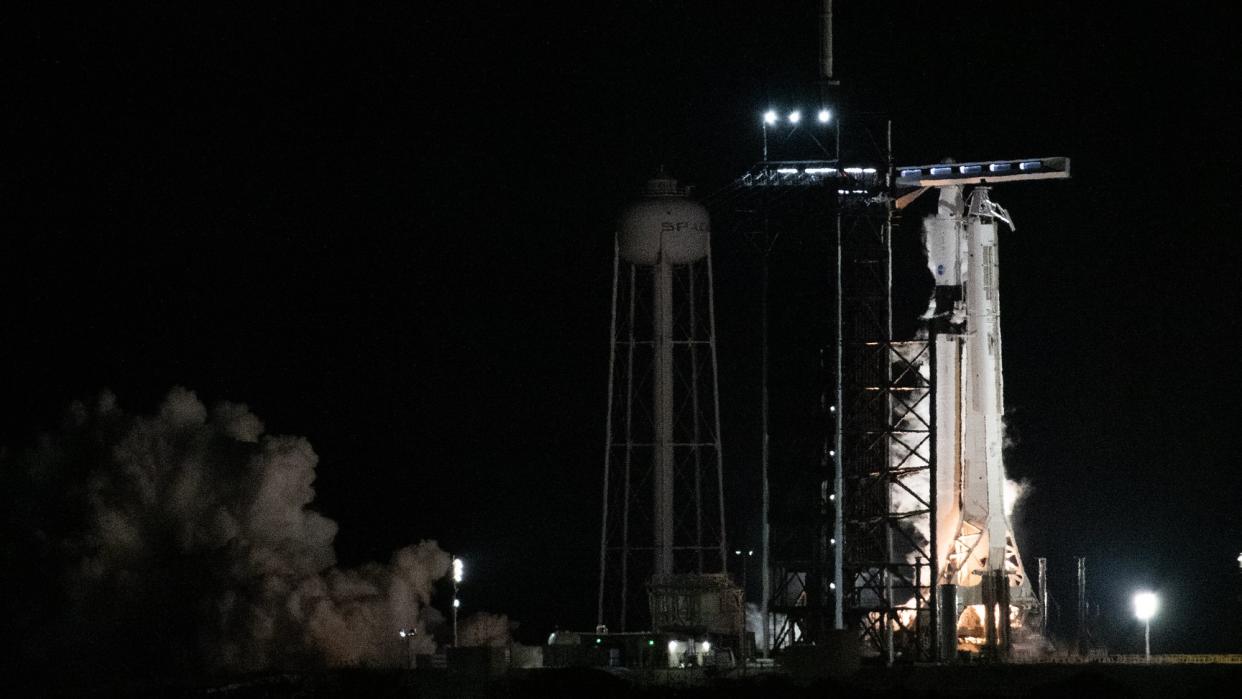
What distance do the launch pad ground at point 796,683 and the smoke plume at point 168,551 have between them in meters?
5.04

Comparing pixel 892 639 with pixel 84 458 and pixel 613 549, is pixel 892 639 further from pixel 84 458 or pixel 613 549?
pixel 84 458

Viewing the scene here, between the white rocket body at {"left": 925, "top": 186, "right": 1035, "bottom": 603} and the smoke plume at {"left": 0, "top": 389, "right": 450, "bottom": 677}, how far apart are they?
14976 mm

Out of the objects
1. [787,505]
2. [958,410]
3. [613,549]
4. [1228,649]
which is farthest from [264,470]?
[1228,649]

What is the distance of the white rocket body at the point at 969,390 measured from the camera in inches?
2618

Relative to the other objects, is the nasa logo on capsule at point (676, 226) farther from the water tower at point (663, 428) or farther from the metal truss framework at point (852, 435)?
the metal truss framework at point (852, 435)

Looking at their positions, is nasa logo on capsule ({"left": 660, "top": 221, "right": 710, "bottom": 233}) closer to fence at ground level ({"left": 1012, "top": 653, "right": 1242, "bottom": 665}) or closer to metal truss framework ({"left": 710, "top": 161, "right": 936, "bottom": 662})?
metal truss framework ({"left": 710, "top": 161, "right": 936, "bottom": 662})

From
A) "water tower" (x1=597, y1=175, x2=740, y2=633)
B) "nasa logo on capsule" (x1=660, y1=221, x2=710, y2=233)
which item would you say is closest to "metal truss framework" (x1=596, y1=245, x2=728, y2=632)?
"water tower" (x1=597, y1=175, x2=740, y2=633)

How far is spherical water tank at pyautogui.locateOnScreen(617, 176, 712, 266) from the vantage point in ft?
226

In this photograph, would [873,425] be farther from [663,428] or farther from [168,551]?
[168,551]

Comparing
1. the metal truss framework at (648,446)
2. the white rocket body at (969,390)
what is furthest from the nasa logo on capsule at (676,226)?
the white rocket body at (969,390)

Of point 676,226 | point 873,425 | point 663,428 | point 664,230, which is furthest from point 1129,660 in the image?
point 664,230

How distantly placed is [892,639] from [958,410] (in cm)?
700

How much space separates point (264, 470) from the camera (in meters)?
69.1

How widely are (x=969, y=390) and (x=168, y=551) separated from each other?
22.2 meters
